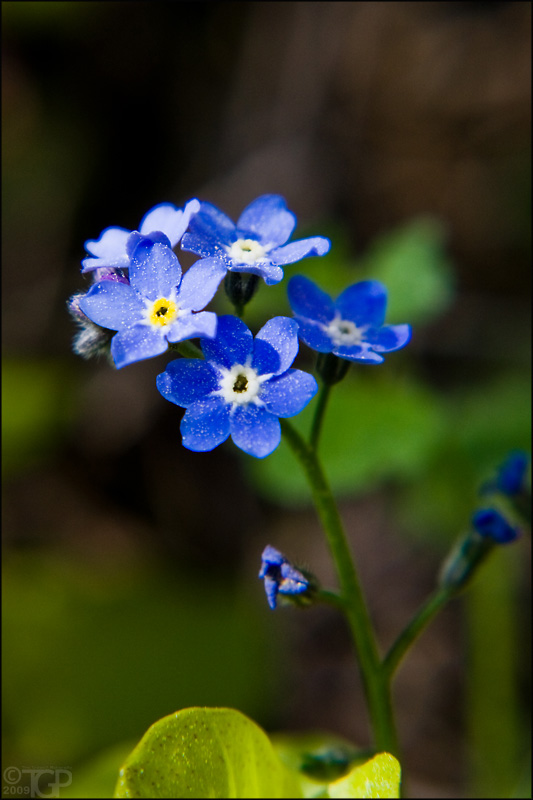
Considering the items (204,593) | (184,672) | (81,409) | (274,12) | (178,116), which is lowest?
(184,672)

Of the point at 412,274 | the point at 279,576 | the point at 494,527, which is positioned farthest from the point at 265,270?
the point at 412,274

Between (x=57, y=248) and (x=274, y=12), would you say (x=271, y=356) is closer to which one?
(x=57, y=248)

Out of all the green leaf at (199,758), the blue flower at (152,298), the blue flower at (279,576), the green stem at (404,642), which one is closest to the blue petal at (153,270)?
the blue flower at (152,298)

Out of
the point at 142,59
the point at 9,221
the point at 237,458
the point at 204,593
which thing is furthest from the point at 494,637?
the point at 142,59

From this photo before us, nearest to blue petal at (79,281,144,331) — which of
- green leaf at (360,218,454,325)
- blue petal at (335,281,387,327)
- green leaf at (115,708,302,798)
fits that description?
blue petal at (335,281,387,327)

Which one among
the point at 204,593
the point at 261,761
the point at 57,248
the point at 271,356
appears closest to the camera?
the point at 271,356

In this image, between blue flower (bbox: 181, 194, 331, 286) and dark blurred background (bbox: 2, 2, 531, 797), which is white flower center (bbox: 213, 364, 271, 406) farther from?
dark blurred background (bbox: 2, 2, 531, 797)

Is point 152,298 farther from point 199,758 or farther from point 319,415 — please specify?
point 199,758
